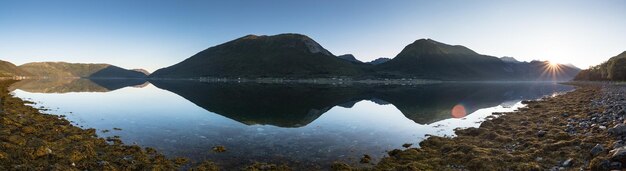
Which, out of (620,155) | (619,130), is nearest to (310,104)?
(619,130)

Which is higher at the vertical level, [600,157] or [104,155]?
[600,157]

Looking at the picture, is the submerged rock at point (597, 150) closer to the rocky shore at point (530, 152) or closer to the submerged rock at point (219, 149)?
the rocky shore at point (530, 152)

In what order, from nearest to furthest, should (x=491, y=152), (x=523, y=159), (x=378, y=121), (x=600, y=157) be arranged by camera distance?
(x=600, y=157) < (x=523, y=159) < (x=491, y=152) < (x=378, y=121)

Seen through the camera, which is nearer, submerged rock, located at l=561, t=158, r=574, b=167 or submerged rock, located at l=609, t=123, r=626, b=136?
submerged rock, located at l=561, t=158, r=574, b=167

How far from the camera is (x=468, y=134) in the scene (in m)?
31.8

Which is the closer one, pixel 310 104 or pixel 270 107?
pixel 270 107

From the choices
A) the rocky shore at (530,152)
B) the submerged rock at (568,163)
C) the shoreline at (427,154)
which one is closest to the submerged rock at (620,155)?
the rocky shore at (530,152)

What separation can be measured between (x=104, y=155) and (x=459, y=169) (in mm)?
23221

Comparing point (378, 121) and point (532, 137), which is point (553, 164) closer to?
point (532, 137)

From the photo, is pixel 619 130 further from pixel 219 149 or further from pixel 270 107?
pixel 270 107

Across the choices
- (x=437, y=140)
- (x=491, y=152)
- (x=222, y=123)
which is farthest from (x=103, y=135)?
(x=491, y=152)

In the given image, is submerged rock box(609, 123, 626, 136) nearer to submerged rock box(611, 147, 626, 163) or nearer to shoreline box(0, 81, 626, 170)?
shoreline box(0, 81, 626, 170)

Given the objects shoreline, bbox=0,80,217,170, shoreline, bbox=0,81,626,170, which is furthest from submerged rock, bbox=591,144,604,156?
shoreline, bbox=0,80,217,170

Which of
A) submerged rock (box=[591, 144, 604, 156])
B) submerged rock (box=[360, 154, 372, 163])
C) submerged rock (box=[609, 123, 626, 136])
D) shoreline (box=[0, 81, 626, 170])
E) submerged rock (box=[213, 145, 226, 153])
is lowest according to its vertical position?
submerged rock (box=[360, 154, 372, 163])
